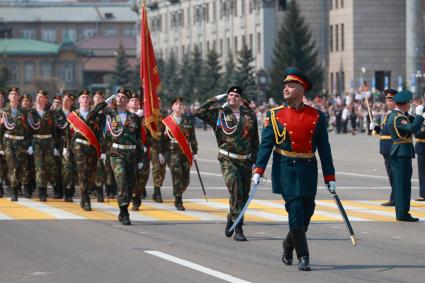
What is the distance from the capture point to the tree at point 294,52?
9256cm

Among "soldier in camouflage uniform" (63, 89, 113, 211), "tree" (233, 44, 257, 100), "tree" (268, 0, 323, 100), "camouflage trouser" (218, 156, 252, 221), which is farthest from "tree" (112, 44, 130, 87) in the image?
"camouflage trouser" (218, 156, 252, 221)

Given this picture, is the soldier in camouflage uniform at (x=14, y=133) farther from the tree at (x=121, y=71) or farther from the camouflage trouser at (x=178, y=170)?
the tree at (x=121, y=71)

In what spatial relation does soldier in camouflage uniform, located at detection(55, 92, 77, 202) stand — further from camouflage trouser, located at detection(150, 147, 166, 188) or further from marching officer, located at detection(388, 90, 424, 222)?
marching officer, located at detection(388, 90, 424, 222)

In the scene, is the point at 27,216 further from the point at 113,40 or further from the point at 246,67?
the point at 113,40

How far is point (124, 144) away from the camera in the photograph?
59.7 feet

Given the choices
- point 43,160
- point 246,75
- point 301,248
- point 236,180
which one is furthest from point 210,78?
point 301,248

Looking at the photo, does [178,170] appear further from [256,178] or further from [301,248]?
[301,248]

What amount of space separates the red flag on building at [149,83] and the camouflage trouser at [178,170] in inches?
15.9

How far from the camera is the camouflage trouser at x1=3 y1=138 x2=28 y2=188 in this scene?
72.9 ft

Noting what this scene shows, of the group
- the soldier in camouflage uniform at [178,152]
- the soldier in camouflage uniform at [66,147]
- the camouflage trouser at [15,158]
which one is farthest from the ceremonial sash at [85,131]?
the camouflage trouser at [15,158]

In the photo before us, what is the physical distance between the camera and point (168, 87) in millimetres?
109062

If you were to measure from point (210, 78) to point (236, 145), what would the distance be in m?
82.1

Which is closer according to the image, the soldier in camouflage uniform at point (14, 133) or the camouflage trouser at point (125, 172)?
the camouflage trouser at point (125, 172)

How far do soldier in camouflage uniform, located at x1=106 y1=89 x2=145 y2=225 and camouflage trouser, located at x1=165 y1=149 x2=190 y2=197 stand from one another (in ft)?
5.17
